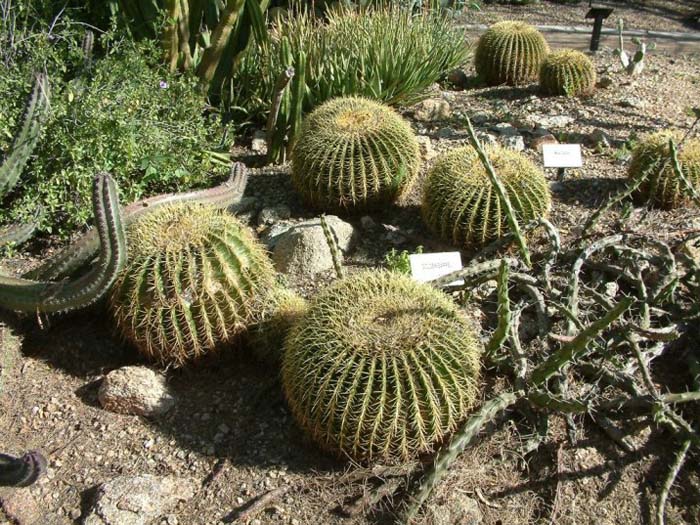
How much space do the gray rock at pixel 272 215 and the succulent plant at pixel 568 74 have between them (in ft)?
10.5

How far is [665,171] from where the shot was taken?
15.0 feet

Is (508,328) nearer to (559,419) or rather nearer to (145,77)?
(559,419)

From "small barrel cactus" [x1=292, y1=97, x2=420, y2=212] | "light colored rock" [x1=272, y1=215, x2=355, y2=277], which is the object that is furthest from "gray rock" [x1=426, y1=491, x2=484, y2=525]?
"small barrel cactus" [x1=292, y1=97, x2=420, y2=212]

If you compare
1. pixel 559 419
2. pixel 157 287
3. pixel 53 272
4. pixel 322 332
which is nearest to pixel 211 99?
pixel 53 272

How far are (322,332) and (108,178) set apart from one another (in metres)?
1.09

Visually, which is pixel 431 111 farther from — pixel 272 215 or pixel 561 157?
pixel 272 215

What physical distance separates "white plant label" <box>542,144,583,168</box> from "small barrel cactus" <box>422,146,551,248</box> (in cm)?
56

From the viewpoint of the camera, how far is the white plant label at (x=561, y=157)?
4754mm

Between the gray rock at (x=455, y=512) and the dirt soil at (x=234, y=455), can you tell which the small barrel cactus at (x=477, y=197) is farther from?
the gray rock at (x=455, y=512)

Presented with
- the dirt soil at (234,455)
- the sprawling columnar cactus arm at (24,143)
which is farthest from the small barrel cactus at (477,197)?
the sprawling columnar cactus arm at (24,143)

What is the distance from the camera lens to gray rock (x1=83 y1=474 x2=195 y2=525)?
8.90ft

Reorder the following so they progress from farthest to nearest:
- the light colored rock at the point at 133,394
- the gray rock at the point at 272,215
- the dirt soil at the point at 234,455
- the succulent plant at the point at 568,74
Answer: the succulent plant at the point at 568,74, the gray rock at the point at 272,215, the light colored rock at the point at 133,394, the dirt soil at the point at 234,455

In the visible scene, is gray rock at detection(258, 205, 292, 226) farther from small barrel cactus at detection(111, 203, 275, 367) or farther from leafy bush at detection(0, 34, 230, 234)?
small barrel cactus at detection(111, 203, 275, 367)

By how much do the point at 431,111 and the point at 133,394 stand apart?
13.1 ft
